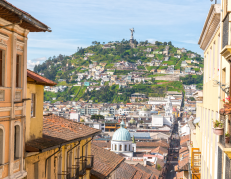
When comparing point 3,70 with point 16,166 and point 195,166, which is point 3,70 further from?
point 195,166

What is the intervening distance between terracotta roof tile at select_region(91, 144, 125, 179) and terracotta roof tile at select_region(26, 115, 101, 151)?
340cm

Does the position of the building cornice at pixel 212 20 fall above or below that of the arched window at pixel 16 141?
above

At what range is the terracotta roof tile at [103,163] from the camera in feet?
66.9

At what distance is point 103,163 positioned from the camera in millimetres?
22547

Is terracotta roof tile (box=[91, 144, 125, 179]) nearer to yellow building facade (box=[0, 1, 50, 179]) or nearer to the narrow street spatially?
yellow building facade (box=[0, 1, 50, 179])

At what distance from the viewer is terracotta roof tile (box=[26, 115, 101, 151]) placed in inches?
433

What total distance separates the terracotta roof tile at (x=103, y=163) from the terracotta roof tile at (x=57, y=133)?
3401mm

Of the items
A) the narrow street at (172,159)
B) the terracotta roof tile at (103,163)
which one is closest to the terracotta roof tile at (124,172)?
the terracotta roof tile at (103,163)

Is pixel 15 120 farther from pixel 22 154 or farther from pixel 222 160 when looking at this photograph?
pixel 222 160

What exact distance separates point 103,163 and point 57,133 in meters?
9.24

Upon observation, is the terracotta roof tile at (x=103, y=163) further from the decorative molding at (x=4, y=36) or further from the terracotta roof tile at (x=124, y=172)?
the terracotta roof tile at (x=124, y=172)

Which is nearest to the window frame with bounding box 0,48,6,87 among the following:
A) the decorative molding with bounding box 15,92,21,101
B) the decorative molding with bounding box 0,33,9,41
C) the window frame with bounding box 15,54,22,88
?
the decorative molding with bounding box 0,33,9,41

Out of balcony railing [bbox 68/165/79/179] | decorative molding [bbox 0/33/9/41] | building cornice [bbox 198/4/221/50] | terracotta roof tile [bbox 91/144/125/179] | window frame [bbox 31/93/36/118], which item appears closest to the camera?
decorative molding [bbox 0/33/9/41]

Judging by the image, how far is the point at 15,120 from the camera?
9.24 meters
